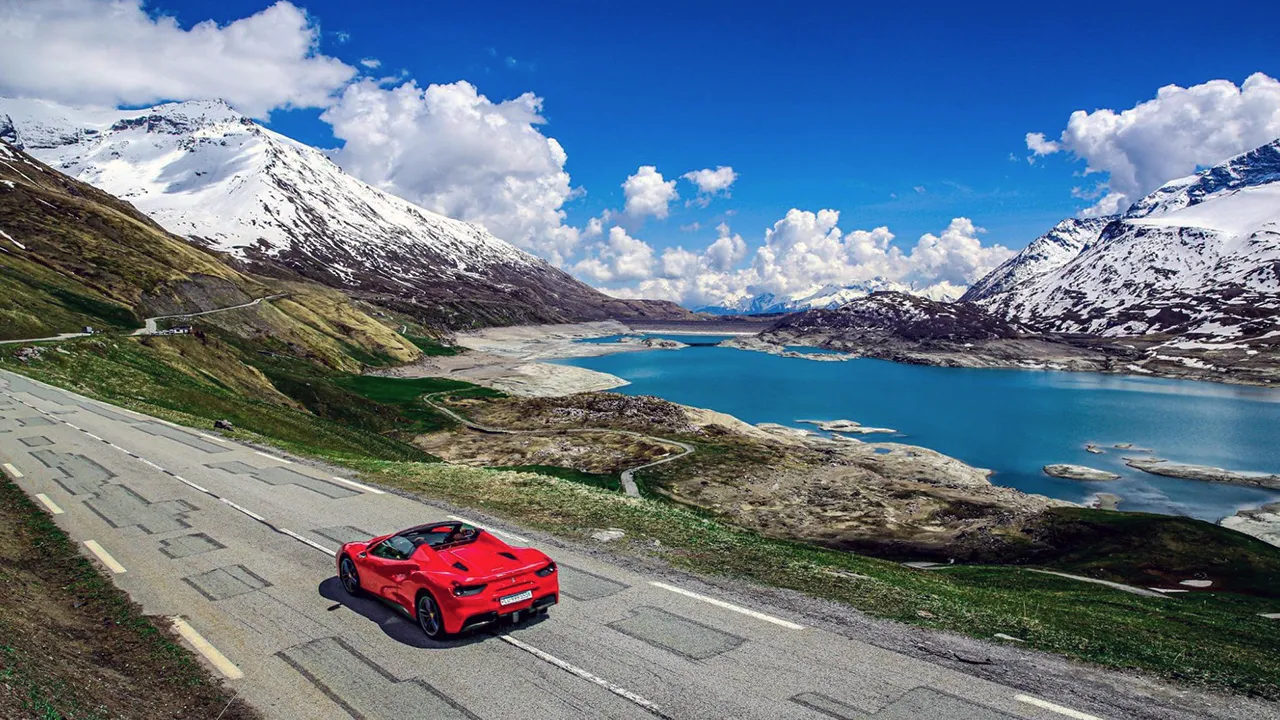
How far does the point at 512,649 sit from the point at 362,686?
3035mm

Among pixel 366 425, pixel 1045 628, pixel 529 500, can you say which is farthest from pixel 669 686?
pixel 366 425

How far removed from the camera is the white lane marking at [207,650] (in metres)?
13.7

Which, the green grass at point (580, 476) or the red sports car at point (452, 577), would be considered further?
the green grass at point (580, 476)

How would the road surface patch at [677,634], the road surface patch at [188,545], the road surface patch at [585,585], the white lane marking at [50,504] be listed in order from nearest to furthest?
the road surface patch at [677,634]
the road surface patch at [585,585]
the road surface patch at [188,545]
the white lane marking at [50,504]

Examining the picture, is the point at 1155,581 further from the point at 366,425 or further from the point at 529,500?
the point at 366,425

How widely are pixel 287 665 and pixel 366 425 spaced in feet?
261

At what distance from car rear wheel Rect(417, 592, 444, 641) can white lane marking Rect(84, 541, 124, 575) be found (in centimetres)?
1032

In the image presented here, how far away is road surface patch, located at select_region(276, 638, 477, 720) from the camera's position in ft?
40.3

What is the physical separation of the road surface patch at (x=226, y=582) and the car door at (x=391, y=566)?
3713 millimetres

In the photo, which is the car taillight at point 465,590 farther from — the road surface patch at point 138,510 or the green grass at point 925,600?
the road surface patch at point 138,510

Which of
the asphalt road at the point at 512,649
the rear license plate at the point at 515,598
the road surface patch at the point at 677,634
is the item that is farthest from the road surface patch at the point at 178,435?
the road surface patch at the point at 677,634

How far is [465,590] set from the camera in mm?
14570


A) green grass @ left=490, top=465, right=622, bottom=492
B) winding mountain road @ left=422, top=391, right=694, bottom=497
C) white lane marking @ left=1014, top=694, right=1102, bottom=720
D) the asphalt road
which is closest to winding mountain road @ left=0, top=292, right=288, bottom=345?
winding mountain road @ left=422, top=391, right=694, bottom=497

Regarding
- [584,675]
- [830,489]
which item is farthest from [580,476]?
[584,675]
